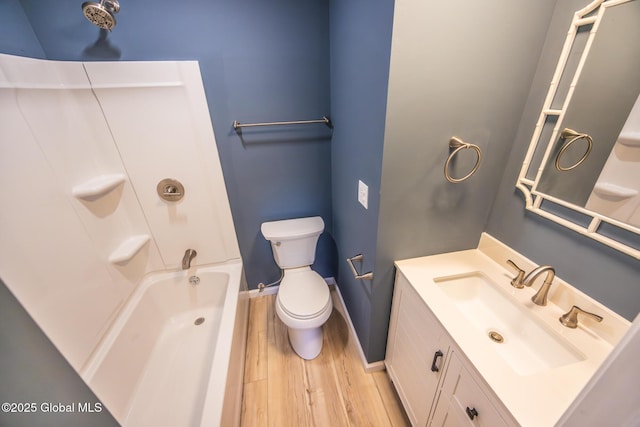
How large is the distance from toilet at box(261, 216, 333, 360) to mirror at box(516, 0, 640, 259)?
1.21 m

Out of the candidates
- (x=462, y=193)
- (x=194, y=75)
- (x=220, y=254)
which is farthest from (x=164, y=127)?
(x=462, y=193)

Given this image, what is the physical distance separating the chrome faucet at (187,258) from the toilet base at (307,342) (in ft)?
2.84

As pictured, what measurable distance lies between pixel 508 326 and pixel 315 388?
3.62ft

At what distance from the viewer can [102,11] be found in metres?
1.05

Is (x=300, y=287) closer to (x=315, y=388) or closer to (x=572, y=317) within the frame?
(x=315, y=388)

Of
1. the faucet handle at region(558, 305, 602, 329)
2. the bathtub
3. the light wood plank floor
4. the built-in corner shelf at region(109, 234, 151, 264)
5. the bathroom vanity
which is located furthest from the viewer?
the built-in corner shelf at region(109, 234, 151, 264)

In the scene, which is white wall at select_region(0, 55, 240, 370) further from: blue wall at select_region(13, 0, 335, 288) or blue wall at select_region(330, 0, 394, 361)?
blue wall at select_region(330, 0, 394, 361)

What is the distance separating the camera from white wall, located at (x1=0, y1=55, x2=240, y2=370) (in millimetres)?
938

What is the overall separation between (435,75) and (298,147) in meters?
0.99

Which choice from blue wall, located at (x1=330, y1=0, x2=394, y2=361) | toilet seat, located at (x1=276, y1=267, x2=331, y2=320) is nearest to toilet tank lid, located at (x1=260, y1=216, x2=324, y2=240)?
blue wall, located at (x1=330, y1=0, x2=394, y2=361)

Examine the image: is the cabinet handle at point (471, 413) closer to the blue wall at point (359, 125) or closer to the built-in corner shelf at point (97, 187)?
the blue wall at point (359, 125)

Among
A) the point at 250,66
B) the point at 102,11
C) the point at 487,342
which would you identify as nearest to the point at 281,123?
the point at 250,66

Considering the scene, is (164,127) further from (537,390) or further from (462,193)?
(537,390)

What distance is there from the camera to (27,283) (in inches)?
34.5
